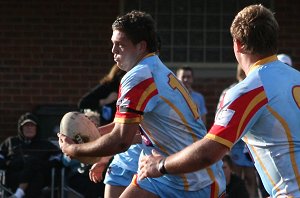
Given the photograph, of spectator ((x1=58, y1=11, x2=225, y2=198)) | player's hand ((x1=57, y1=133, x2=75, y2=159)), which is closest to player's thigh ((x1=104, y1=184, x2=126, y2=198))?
spectator ((x1=58, y1=11, x2=225, y2=198))

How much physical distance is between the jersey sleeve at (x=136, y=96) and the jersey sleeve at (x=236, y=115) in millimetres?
1169

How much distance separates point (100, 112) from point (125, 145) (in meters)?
4.62

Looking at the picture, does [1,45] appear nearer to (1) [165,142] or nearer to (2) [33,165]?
(2) [33,165]

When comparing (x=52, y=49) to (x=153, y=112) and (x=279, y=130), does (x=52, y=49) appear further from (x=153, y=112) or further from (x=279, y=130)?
(x=279, y=130)

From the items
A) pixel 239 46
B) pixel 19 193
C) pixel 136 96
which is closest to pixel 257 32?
pixel 239 46

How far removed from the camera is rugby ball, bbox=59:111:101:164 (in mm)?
5699

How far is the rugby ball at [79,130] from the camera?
18.7ft

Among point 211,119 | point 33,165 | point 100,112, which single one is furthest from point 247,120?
point 211,119

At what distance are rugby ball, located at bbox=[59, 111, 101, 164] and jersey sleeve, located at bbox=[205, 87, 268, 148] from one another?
5.49 feet

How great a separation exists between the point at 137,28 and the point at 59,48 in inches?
252

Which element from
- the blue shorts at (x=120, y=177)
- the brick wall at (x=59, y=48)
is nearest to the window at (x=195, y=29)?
the brick wall at (x=59, y=48)

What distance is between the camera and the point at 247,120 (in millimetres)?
4129

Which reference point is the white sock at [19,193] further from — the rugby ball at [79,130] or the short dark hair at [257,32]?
the short dark hair at [257,32]

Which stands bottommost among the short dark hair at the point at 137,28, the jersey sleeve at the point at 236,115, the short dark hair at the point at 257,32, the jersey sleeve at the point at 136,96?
the jersey sleeve at the point at 136,96
